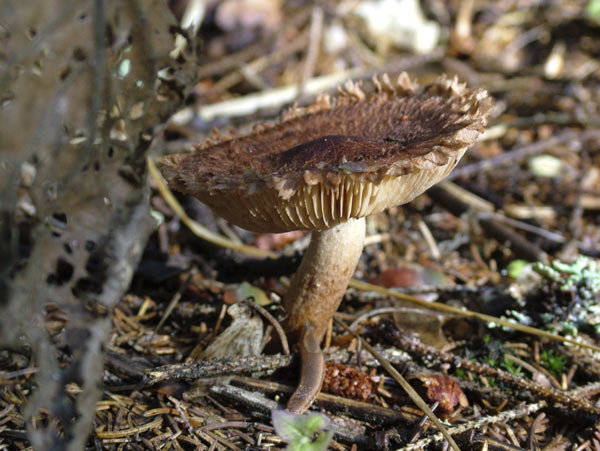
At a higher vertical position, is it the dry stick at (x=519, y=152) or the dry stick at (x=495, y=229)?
the dry stick at (x=519, y=152)

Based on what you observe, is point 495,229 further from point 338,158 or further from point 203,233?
point 203,233

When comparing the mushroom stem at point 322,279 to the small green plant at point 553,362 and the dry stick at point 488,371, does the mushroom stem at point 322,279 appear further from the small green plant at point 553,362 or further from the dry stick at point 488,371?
the small green plant at point 553,362

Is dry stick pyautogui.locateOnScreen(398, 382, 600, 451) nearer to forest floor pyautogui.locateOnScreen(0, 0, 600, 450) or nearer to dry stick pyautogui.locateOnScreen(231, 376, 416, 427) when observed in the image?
forest floor pyautogui.locateOnScreen(0, 0, 600, 450)

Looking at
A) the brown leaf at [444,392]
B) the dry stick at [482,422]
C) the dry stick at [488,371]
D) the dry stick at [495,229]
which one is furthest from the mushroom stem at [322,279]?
the dry stick at [495,229]

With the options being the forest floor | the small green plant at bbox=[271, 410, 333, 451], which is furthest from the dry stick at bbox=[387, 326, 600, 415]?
the small green plant at bbox=[271, 410, 333, 451]

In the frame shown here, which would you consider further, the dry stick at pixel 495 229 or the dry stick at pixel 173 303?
the dry stick at pixel 495 229

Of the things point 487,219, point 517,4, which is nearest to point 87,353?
point 487,219
